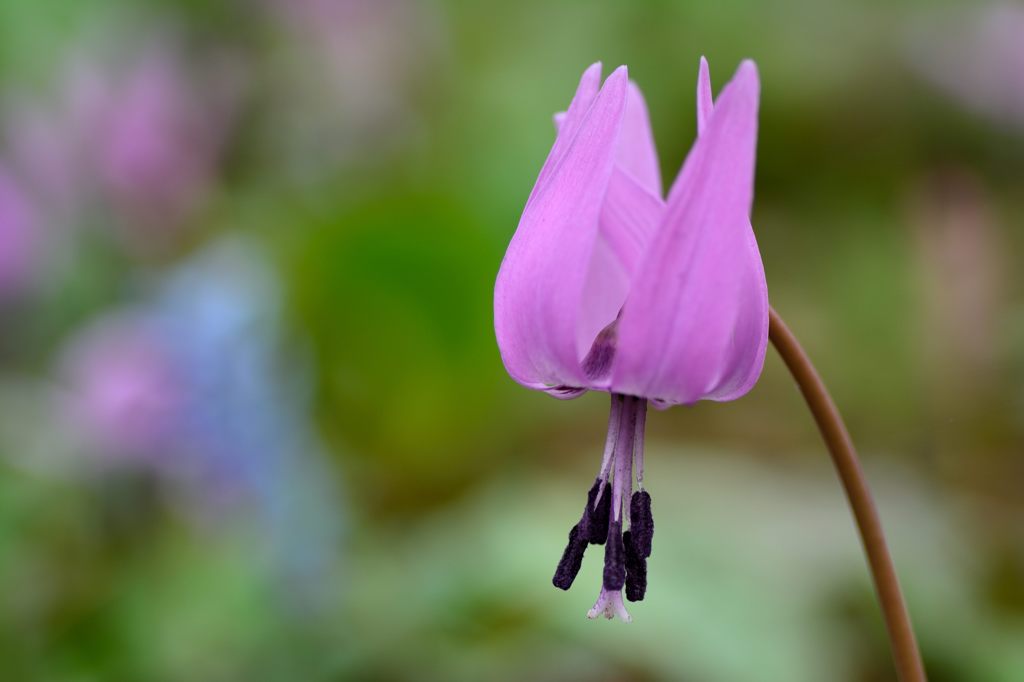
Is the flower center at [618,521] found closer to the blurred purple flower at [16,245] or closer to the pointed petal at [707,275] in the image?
the pointed petal at [707,275]

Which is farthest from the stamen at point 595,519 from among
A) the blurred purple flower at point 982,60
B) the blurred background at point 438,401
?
the blurred purple flower at point 982,60

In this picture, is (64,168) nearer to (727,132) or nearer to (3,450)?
(3,450)

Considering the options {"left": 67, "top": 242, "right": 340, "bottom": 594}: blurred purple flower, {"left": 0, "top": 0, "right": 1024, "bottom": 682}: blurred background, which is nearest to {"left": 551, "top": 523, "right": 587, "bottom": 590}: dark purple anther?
{"left": 0, "top": 0, "right": 1024, "bottom": 682}: blurred background

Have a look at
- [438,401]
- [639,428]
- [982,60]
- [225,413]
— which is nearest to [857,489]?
[639,428]

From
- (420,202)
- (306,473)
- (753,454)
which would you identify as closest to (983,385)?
(753,454)

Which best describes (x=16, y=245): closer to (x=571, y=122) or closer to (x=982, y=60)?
(x=571, y=122)

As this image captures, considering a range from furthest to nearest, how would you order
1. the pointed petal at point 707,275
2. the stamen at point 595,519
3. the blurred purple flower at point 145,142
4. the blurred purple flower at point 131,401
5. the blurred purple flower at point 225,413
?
the blurred purple flower at point 145,142 → the blurred purple flower at point 131,401 → the blurred purple flower at point 225,413 → the stamen at point 595,519 → the pointed petal at point 707,275

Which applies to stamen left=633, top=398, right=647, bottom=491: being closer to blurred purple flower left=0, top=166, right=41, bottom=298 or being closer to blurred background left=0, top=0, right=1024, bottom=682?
blurred background left=0, top=0, right=1024, bottom=682
